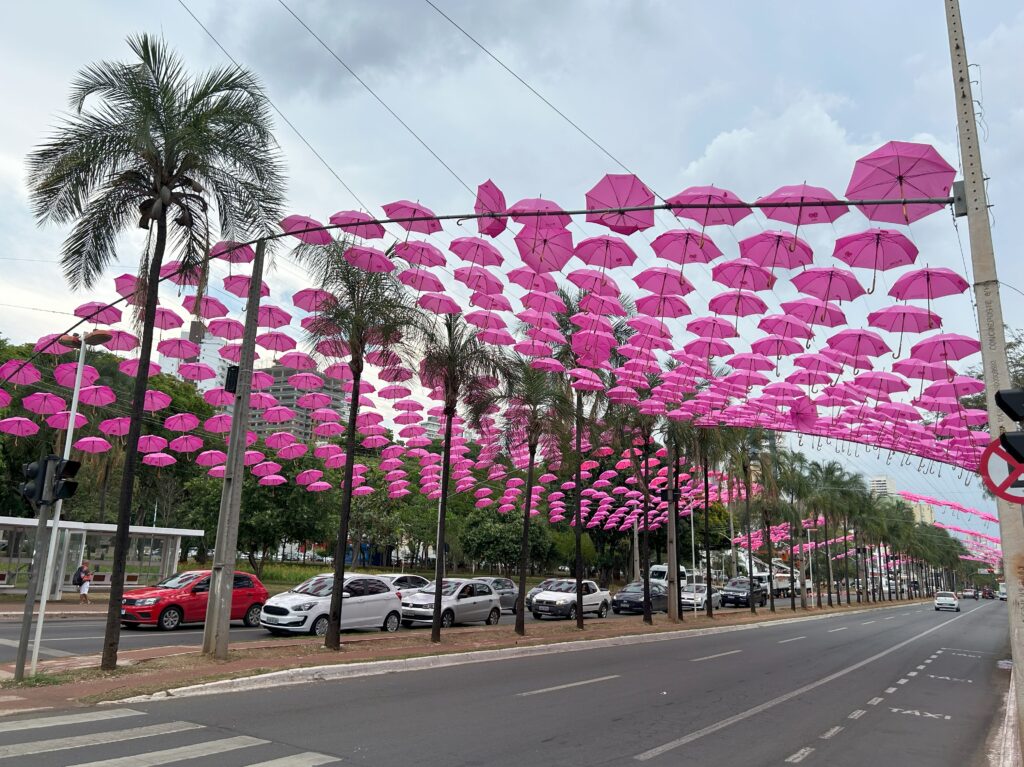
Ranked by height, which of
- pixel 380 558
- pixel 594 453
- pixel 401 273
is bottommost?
pixel 380 558

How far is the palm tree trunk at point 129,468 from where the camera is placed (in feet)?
38.0

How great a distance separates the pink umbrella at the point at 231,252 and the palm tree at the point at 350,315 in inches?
41.9

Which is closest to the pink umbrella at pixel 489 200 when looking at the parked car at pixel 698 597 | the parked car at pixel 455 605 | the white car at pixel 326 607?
the white car at pixel 326 607

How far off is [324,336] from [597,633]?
13249 millimetres

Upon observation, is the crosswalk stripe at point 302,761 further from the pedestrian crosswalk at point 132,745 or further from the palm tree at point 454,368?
the palm tree at point 454,368

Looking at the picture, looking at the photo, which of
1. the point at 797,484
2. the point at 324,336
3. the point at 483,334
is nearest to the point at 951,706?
the point at 483,334

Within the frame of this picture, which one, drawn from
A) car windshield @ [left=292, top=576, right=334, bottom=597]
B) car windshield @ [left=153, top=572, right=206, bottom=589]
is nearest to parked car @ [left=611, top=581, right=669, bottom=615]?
car windshield @ [left=292, top=576, right=334, bottom=597]

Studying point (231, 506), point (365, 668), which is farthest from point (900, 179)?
point (231, 506)

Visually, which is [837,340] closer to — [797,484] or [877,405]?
[877,405]

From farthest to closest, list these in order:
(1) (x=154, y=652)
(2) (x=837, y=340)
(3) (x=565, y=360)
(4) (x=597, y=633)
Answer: (3) (x=565, y=360), (4) (x=597, y=633), (2) (x=837, y=340), (1) (x=154, y=652)

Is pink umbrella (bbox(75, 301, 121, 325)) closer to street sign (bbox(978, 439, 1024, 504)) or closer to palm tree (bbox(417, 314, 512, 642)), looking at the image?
palm tree (bbox(417, 314, 512, 642))

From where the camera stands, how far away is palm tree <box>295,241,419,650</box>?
51.6 feet

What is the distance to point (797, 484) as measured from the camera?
52.2 meters

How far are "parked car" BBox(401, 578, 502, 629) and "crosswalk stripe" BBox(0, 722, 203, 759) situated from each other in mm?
16349
